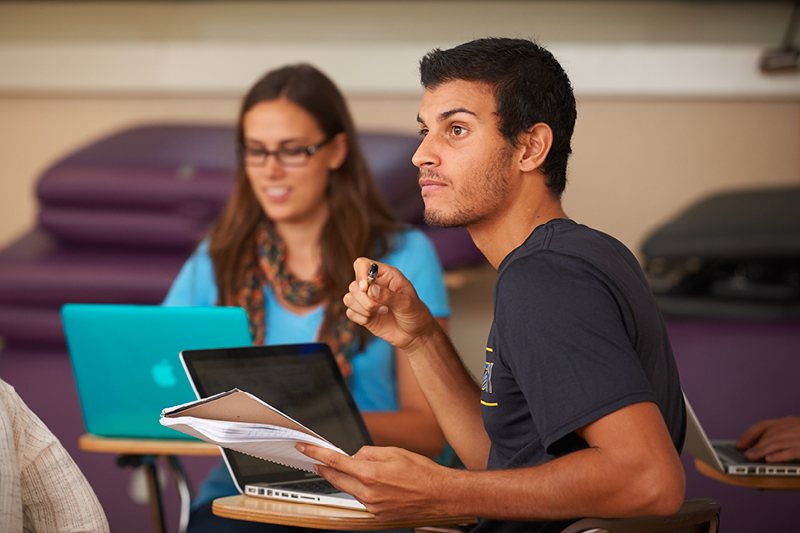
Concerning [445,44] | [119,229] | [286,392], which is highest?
[445,44]

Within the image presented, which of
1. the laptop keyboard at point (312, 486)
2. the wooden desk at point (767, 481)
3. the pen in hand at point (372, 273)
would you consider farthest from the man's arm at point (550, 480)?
the wooden desk at point (767, 481)

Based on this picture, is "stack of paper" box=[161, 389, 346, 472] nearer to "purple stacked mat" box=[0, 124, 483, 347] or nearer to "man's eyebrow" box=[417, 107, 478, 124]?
"man's eyebrow" box=[417, 107, 478, 124]

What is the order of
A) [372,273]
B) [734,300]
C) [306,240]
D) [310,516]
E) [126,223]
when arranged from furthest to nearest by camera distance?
[126,223] → [734,300] → [306,240] → [372,273] → [310,516]

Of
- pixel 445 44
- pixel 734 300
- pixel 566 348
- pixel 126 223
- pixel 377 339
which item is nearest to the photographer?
pixel 566 348

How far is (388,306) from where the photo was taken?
69.5 inches

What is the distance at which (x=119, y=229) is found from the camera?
3764 millimetres

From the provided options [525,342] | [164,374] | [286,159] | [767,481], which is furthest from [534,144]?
[286,159]

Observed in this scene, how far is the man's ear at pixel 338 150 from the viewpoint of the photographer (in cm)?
258

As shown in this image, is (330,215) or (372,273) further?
(330,215)

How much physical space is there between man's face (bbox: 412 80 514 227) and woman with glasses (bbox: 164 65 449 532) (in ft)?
2.49

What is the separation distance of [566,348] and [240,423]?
0.40 m

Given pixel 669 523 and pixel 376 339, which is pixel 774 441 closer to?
pixel 669 523

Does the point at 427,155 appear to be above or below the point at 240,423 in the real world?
above

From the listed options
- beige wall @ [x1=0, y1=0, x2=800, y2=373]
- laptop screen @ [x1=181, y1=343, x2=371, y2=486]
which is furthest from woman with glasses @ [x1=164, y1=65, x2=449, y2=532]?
beige wall @ [x1=0, y1=0, x2=800, y2=373]
